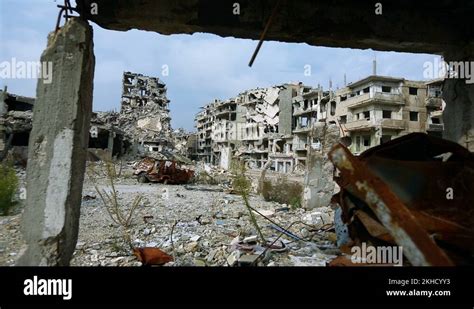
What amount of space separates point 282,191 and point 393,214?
9703mm

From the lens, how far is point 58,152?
8.78 ft

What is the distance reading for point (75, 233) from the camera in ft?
9.38

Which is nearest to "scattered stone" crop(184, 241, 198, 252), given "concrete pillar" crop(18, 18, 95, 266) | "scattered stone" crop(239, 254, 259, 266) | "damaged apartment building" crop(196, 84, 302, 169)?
"scattered stone" crop(239, 254, 259, 266)

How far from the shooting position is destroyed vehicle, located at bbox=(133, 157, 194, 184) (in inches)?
746

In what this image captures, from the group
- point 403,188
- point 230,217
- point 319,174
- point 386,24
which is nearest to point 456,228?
point 403,188

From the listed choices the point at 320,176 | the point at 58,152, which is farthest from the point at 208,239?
the point at 320,176

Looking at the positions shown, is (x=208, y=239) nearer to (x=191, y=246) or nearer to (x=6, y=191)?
(x=191, y=246)

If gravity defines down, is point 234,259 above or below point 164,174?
below

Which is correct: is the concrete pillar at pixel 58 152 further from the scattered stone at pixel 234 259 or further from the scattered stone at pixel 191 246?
the scattered stone at pixel 191 246

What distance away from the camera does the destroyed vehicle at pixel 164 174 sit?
19.0 m

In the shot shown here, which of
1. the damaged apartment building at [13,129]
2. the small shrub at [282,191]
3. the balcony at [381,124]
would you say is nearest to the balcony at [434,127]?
the balcony at [381,124]
